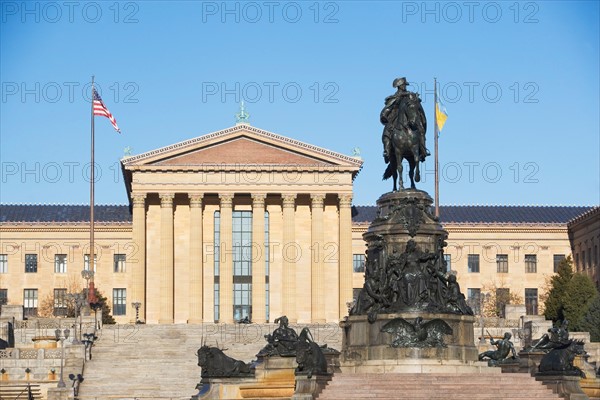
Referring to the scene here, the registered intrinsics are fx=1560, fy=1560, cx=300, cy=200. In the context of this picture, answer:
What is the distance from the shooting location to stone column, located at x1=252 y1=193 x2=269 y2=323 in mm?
126625

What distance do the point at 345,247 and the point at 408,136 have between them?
261 feet

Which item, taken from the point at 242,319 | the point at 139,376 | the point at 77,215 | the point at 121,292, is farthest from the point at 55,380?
the point at 77,215

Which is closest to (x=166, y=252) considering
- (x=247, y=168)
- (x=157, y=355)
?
(x=247, y=168)

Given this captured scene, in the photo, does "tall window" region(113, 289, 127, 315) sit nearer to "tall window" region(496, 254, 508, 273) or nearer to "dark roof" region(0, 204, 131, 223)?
"dark roof" region(0, 204, 131, 223)

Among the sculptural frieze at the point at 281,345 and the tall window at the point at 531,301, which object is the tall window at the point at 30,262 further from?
the sculptural frieze at the point at 281,345

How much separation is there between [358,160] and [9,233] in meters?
32.9

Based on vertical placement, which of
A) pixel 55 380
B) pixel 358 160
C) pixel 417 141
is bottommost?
pixel 55 380

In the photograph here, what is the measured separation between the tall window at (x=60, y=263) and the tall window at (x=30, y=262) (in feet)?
5.95

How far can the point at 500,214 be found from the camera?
14550 cm

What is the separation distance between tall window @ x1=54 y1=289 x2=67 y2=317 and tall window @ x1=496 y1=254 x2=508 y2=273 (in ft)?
125

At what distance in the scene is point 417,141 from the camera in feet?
158

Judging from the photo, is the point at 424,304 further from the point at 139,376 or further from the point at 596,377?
the point at 139,376

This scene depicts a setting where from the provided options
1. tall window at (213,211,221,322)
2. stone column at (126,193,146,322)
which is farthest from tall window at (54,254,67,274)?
tall window at (213,211,221,322)

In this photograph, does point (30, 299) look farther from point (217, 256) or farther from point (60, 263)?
point (217, 256)
